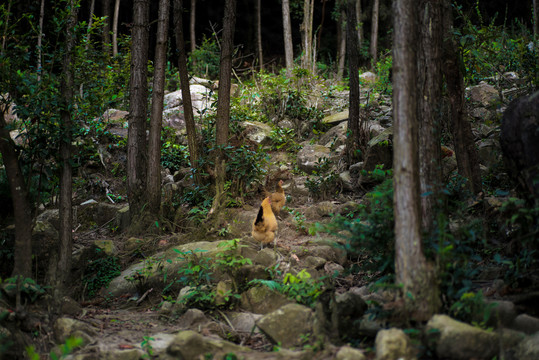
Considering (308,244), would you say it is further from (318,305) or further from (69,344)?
(69,344)

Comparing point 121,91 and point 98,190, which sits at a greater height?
point 121,91

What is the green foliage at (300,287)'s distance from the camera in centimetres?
467

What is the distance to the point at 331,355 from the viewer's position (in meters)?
Result: 3.57

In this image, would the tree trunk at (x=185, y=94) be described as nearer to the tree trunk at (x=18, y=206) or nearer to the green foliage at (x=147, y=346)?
the tree trunk at (x=18, y=206)

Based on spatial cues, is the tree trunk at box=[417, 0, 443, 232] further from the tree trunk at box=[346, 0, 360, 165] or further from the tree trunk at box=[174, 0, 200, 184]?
the tree trunk at box=[174, 0, 200, 184]

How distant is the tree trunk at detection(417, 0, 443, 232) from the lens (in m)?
4.30

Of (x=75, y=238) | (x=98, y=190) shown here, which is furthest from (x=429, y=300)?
(x=98, y=190)

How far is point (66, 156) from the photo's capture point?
5594 mm

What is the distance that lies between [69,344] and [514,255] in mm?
4359

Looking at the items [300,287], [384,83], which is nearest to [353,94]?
[384,83]

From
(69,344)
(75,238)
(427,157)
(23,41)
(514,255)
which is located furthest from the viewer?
(75,238)

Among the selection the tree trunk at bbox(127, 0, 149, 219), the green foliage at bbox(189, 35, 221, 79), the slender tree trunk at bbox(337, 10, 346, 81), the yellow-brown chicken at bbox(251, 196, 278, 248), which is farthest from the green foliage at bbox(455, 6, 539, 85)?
the green foliage at bbox(189, 35, 221, 79)

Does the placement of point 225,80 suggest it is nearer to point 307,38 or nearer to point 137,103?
point 137,103

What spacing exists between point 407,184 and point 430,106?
53.6 inches
